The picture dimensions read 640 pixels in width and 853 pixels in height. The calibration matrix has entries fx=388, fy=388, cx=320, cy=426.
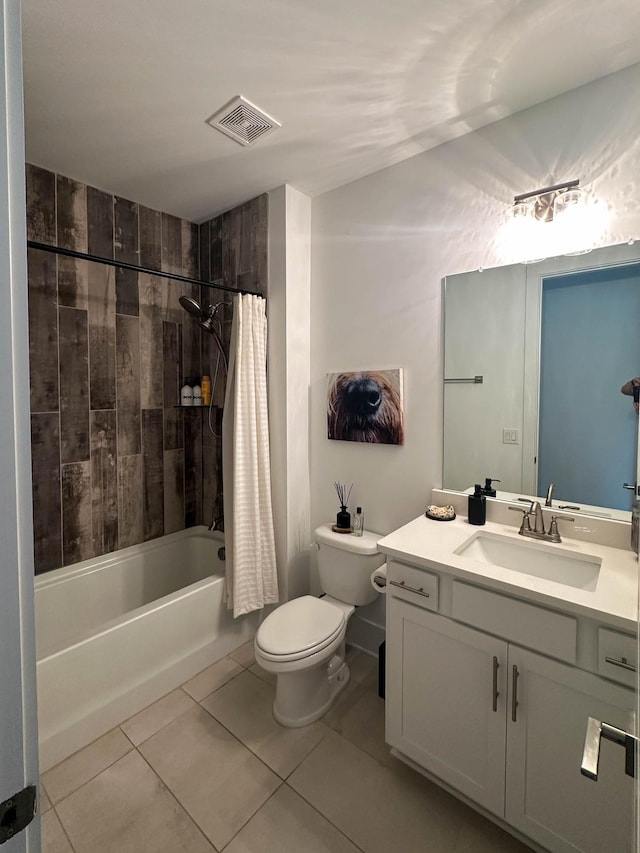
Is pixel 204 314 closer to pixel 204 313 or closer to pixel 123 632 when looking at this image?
pixel 204 313

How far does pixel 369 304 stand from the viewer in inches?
82.2

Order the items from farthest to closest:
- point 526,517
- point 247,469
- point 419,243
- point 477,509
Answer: point 247,469 → point 419,243 → point 477,509 → point 526,517

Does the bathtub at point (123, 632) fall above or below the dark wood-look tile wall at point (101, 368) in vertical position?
below

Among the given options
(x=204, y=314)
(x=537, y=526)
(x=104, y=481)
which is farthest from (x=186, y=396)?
(x=537, y=526)

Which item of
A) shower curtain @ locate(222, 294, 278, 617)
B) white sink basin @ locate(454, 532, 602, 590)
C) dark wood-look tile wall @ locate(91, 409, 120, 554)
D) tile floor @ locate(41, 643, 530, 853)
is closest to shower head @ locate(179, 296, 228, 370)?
shower curtain @ locate(222, 294, 278, 617)

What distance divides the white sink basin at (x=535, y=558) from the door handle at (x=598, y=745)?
0.76 metres

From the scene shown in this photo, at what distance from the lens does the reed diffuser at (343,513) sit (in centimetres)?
210

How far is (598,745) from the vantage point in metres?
0.57

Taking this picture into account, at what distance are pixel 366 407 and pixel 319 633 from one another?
1.12 m

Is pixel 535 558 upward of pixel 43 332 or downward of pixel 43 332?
downward

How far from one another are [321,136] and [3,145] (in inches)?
65.1

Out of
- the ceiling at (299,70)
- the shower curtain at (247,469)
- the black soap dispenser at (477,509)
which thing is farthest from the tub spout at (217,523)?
the ceiling at (299,70)

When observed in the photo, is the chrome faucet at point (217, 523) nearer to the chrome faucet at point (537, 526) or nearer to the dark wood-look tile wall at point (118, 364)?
the dark wood-look tile wall at point (118, 364)

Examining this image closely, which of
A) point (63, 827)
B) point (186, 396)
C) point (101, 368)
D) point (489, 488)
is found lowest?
point (63, 827)
